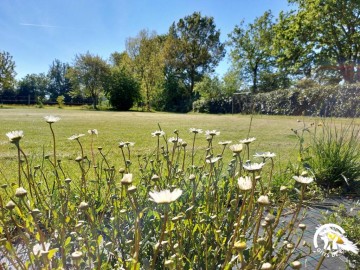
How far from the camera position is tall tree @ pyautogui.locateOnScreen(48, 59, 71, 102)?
176 ft

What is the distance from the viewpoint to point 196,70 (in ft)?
111

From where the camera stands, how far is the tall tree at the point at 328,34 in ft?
60.0

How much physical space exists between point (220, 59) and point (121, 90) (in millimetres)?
12723

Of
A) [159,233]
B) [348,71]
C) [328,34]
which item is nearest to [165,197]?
[159,233]

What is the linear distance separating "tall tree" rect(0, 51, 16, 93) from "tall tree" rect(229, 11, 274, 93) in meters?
24.9

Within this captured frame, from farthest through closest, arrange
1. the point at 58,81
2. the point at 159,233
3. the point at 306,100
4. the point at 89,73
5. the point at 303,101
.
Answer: the point at 58,81, the point at 89,73, the point at 303,101, the point at 306,100, the point at 159,233

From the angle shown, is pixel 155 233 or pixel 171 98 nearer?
pixel 155 233

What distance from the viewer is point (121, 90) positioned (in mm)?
28875

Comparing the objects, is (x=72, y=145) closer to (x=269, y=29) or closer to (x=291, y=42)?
(x=291, y=42)

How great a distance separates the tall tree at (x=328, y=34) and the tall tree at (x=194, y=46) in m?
12.9

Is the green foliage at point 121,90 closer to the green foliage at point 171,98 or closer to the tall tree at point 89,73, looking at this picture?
the tall tree at point 89,73

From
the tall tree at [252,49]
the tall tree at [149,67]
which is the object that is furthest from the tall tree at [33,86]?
the tall tree at [252,49]

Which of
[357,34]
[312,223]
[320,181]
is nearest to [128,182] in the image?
[312,223]

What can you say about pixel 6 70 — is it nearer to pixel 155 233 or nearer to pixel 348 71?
pixel 348 71
